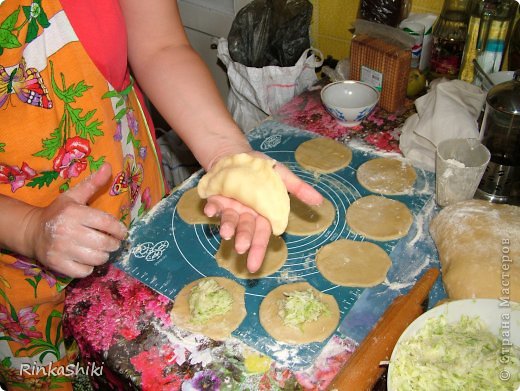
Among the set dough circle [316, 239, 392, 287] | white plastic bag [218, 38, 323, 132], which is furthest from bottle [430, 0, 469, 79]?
dough circle [316, 239, 392, 287]

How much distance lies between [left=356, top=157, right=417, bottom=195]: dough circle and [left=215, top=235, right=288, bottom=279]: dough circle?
1.47ft

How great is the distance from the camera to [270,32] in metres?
2.53

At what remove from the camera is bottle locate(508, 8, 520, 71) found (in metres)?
1.96

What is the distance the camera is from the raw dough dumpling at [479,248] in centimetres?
134

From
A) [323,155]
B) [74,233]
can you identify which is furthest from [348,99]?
[74,233]

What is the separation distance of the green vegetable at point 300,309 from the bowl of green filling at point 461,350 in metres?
0.31

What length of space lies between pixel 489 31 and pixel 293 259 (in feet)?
4.14

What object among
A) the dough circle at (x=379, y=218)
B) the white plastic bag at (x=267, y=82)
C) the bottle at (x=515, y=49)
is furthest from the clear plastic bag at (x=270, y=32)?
the dough circle at (x=379, y=218)

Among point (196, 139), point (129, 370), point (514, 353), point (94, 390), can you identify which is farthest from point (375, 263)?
point (94, 390)

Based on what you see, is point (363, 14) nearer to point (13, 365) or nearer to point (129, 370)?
point (129, 370)

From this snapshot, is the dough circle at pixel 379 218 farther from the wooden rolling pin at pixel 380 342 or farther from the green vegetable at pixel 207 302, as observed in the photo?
the green vegetable at pixel 207 302
